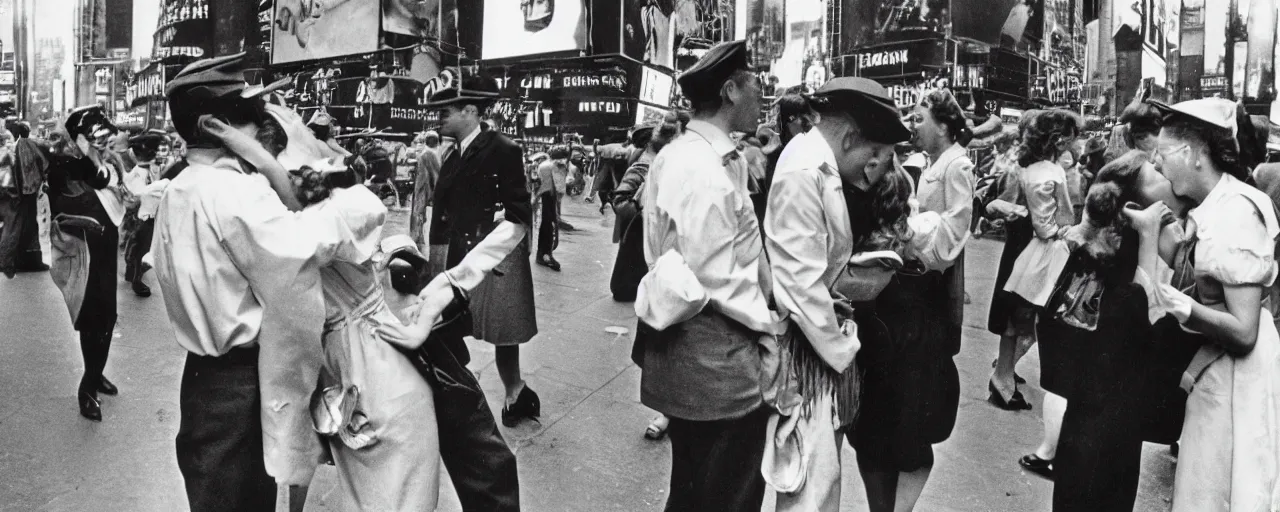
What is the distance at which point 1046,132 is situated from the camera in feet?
16.3

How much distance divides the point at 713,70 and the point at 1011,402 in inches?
141

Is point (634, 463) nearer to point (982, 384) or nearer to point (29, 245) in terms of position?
point (982, 384)

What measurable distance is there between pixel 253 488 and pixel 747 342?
1.41 m

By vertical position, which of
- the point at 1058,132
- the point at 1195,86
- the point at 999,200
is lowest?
the point at 999,200

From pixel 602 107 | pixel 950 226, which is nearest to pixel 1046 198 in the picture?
pixel 950 226

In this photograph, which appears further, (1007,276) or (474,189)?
(1007,276)

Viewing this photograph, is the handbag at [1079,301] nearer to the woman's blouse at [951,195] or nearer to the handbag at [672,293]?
the woman's blouse at [951,195]

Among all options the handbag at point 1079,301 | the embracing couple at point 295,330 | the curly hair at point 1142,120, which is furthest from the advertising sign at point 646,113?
the embracing couple at point 295,330

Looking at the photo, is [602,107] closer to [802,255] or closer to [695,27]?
[695,27]

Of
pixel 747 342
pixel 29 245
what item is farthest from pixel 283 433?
pixel 29 245

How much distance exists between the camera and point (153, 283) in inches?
372

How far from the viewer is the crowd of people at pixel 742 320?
2301 mm

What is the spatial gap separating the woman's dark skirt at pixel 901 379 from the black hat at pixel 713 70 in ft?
2.89

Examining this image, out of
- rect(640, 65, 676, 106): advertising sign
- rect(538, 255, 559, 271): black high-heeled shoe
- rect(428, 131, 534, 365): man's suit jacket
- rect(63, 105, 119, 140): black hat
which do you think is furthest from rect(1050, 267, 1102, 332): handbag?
rect(640, 65, 676, 106): advertising sign
